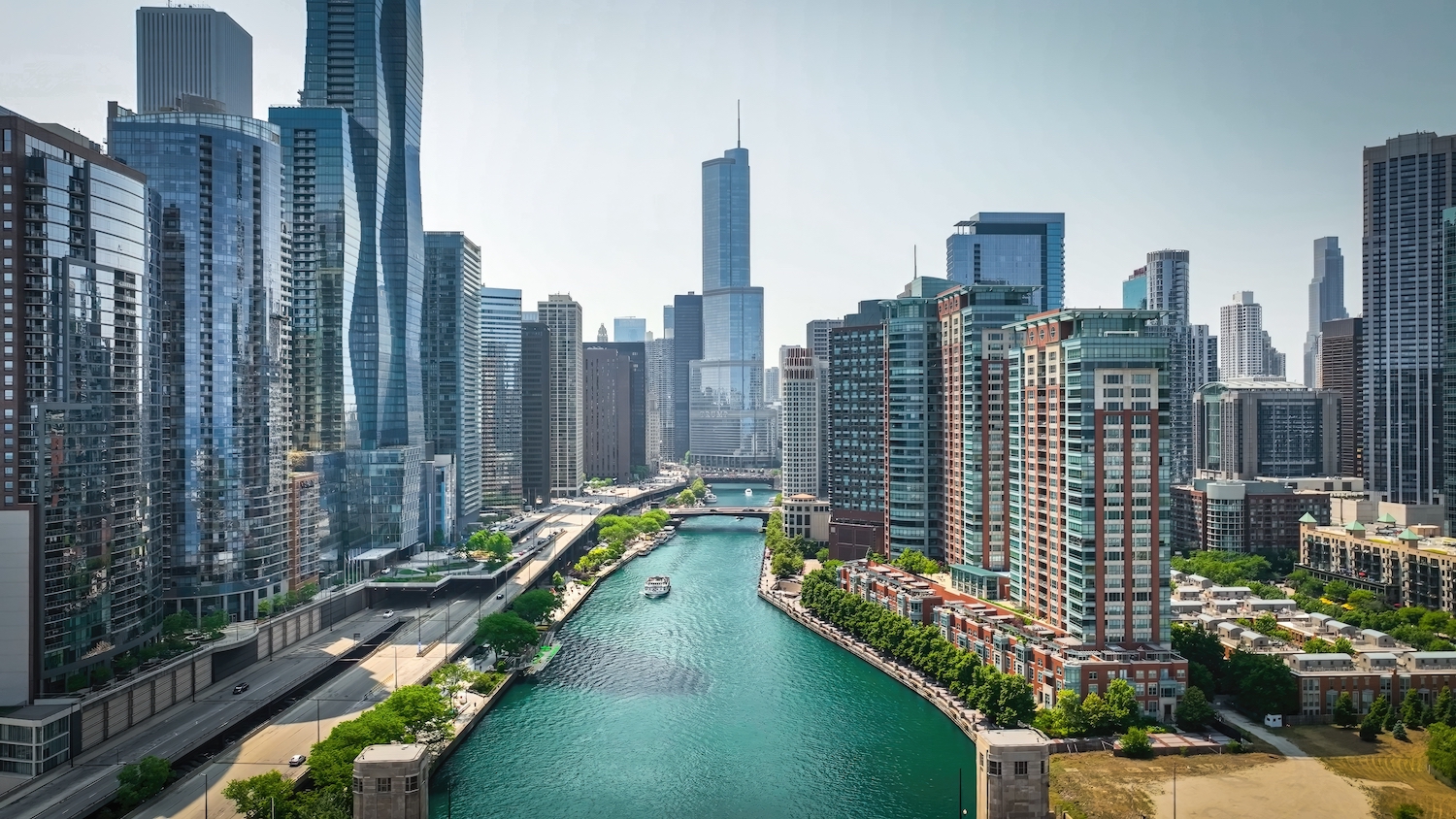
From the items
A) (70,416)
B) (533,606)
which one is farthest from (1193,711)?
(70,416)

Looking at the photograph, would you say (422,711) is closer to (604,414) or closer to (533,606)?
(533,606)

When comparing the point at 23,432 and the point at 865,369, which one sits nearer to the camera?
the point at 23,432

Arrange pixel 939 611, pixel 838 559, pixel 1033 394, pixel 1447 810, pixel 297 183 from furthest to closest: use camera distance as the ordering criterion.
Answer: pixel 838 559 < pixel 297 183 < pixel 939 611 < pixel 1033 394 < pixel 1447 810

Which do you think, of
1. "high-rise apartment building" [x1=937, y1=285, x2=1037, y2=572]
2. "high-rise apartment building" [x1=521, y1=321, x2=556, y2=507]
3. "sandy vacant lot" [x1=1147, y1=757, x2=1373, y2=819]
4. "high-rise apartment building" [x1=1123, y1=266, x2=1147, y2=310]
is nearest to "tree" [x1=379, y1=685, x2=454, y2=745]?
"sandy vacant lot" [x1=1147, y1=757, x2=1373, y2=819]

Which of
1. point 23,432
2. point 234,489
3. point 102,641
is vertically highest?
point 23,432

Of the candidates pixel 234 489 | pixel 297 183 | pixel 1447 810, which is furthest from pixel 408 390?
pixel 1447 810

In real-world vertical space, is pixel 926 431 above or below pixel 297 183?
below

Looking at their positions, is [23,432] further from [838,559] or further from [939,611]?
[838,559]
